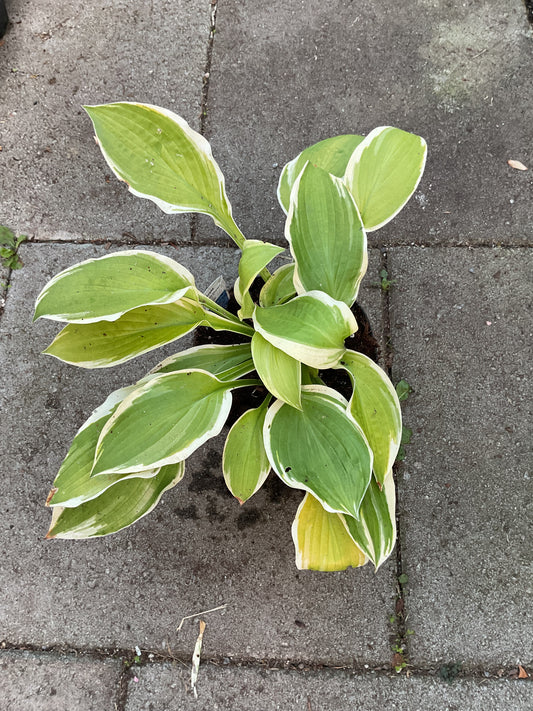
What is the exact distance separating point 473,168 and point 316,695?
5.59ft

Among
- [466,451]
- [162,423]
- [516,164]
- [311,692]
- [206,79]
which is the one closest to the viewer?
[162,423]

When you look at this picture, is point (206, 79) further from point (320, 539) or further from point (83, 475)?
point (320, 539)

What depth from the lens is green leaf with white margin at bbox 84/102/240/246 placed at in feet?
3.53

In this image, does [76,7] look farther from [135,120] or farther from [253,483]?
[253,483]

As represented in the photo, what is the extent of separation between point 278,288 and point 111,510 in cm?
63

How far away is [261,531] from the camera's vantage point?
63.0 inches

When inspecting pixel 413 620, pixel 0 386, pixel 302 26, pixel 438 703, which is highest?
pixel 302 26

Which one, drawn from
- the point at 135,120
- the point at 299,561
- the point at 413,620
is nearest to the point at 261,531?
the point at 299,561

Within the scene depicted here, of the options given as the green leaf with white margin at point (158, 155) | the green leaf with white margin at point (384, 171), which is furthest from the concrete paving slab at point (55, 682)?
the green leaf with white margin at point (384, 171)

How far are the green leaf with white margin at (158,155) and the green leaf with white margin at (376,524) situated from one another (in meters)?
0.72

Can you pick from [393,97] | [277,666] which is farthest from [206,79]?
[277,666]

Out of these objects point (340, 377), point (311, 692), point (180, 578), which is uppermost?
point (340, 377)

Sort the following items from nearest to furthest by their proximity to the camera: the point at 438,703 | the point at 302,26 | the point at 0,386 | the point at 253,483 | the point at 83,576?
the point at 253,483, the point at 438,703, the point at 83,576, the point at 0,386, the point at 302,26

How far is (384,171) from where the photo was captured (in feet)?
3.82
